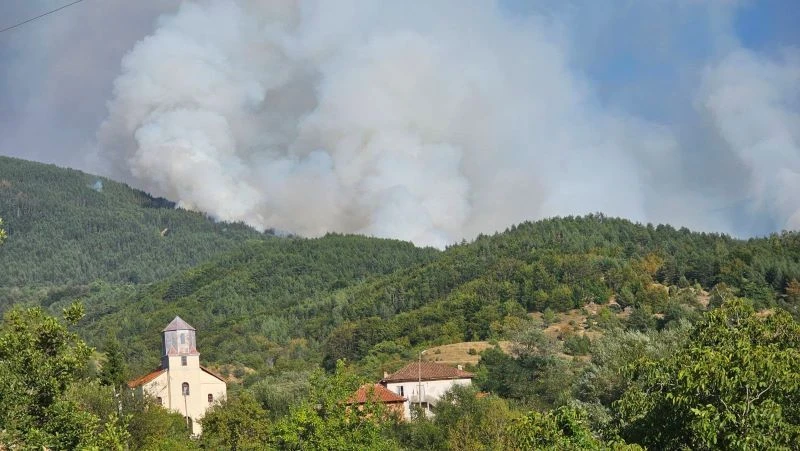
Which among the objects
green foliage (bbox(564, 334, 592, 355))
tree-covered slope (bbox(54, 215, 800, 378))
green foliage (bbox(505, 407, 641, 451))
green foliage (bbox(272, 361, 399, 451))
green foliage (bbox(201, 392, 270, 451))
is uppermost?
tree-covered slope (bbox(54, 215, 800, 378))

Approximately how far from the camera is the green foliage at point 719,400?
50.9 ft

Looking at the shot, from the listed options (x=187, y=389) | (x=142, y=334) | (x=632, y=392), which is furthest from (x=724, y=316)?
(x=142, y=334)

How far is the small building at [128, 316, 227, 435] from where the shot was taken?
84.3 meters

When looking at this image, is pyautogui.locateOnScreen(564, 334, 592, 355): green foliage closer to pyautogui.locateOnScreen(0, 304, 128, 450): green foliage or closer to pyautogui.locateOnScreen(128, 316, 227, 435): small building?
pyautogui.locateOnScreen(128, 316, 227, 435): small building

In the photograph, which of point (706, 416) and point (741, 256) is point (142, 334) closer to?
point (741, 256)

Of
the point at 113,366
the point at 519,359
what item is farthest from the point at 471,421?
the point at 519,359

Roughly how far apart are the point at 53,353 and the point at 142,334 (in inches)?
7218

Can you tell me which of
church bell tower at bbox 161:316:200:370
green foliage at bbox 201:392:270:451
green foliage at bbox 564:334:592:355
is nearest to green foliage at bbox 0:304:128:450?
green foliage at bbox 201:392:270:451

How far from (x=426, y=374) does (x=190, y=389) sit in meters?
21.8

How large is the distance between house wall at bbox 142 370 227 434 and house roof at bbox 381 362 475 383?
1615 cm

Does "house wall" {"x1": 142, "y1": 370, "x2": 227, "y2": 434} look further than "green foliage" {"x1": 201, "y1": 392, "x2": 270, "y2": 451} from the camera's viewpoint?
Yes

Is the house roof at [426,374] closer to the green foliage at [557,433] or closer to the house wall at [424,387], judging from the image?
the house wall at [424,387]

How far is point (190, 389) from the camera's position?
280 feet

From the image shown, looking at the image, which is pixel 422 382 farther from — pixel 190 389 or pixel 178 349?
pixel 178 349
